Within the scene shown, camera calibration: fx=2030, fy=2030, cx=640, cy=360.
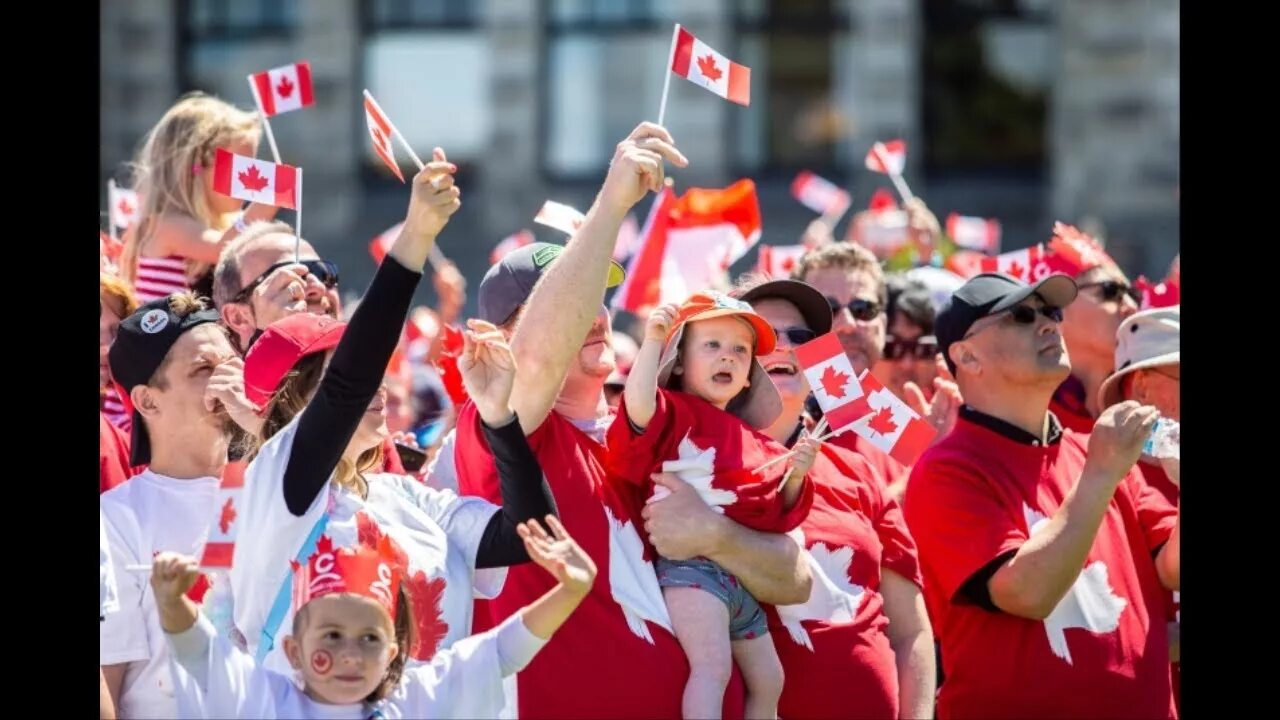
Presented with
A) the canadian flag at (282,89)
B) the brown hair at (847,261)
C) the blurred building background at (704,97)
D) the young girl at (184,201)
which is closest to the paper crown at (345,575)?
the canadian flag at (282,89)

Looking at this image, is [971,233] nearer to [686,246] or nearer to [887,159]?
[887,159]

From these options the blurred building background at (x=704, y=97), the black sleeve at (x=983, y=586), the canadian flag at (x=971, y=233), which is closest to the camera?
the black sleeve at (x=983, y=586)

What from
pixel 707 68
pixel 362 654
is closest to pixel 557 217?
pixel 707 68

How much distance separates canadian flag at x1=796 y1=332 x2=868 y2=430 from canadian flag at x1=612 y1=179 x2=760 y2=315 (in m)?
2.13

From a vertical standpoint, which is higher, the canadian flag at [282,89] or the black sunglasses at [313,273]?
the canadian flag at [282,89]

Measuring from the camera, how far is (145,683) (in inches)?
Result: 141

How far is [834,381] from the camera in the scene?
4.24 metres

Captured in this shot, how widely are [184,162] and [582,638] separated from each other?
2209 mm

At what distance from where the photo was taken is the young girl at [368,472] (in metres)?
3.23

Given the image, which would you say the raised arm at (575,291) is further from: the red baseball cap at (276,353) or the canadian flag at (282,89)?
the canadian flag at (282,89)

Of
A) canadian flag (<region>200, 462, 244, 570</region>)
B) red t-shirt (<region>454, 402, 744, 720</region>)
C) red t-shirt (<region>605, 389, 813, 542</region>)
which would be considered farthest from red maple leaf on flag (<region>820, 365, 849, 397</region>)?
canadian flag (<region>200, 462, 244, 570</region>)

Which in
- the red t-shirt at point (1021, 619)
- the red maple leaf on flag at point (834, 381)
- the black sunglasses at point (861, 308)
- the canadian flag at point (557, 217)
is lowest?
the red t-shirt at point (1021, 619)

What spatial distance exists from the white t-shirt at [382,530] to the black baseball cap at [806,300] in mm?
1228
